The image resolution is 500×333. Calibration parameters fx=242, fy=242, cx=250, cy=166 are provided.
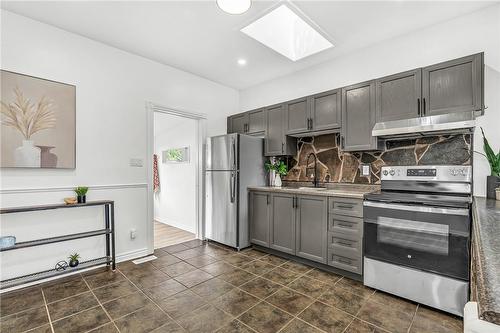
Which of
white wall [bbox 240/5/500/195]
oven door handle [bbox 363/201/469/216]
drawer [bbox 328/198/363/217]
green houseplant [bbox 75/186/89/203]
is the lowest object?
drawer [bbox 328/198/363/217]

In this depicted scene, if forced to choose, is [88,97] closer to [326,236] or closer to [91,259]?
[91,259]

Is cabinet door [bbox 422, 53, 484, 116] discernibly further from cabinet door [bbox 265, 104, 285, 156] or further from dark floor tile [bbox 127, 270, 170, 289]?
dark floor tile [bbox 127, 270, 170, 289]

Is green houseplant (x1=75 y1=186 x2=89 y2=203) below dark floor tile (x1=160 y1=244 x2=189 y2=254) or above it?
above

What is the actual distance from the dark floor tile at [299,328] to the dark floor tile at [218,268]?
1.15 metres

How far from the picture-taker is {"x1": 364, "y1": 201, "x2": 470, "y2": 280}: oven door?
195 centimetres

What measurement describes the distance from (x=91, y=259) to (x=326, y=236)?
284 centimetres

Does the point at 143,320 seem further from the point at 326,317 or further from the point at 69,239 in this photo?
the point at 326,317

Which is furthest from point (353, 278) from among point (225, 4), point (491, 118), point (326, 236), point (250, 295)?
point (225, 4)

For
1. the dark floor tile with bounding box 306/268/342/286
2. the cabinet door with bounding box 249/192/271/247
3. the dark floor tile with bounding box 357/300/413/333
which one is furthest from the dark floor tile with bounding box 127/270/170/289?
the dark floor tile with bounding box 357/300/413/333

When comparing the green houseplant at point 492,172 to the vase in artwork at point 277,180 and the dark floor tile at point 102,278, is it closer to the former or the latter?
the vase in artwork at point 277,180

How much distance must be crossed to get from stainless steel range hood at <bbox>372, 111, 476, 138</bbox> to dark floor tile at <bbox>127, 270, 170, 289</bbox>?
2830 mm

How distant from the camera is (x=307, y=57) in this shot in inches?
134

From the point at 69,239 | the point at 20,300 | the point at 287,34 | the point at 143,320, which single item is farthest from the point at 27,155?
the point at 287,34

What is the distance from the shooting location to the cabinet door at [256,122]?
3953 millimetres
